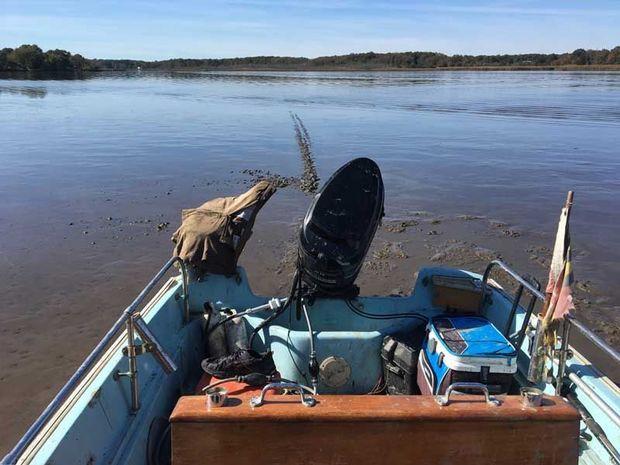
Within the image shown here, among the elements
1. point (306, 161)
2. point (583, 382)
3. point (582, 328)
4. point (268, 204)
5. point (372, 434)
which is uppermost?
point (582, 328)

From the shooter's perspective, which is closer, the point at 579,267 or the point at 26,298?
the point at 26,298

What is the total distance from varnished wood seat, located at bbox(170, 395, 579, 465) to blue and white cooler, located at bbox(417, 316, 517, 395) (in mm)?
732

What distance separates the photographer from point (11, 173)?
14.3 metres

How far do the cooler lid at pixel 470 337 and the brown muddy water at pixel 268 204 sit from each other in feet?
9.79

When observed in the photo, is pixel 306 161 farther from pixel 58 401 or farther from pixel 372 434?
pixel 58 401

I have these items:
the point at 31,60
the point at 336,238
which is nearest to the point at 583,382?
the point at 336,238

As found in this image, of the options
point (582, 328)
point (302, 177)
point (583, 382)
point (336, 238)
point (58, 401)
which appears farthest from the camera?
point (302, 177)

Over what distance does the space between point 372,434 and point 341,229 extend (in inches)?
78.7

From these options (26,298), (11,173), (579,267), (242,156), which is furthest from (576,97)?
(26,298)

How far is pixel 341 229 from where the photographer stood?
4.14 metres

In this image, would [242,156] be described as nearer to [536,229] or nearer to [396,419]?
[536,229]

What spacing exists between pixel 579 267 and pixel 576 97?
33.3 meters

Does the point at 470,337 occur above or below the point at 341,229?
below

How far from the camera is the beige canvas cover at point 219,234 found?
13.8 ft
